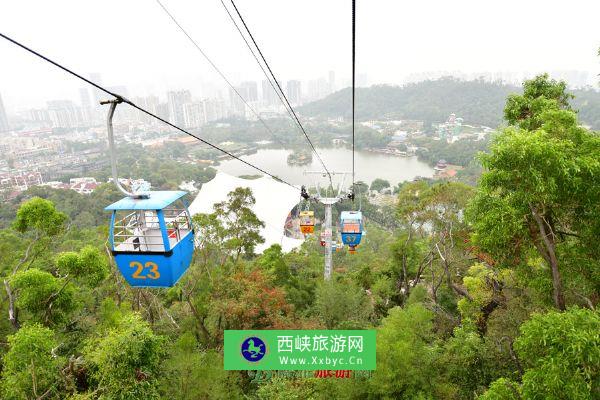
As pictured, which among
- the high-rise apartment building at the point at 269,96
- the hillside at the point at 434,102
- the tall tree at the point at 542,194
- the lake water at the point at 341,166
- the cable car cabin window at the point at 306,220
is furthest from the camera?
the high-rise apartment building at the point at 269,96

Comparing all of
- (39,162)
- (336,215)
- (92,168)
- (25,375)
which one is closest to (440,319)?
(25,375)

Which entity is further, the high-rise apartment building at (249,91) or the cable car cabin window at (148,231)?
the high-rise apartment building at (249,91)

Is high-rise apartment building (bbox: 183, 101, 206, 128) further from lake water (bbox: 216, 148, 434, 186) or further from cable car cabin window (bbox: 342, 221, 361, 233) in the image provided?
cable car cabin window (bbox: 342, 221, 361, 233)

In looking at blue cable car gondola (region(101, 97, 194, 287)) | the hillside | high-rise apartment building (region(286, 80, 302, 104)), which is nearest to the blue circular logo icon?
blue cable car gondola (region(101, 97, 194, 287))

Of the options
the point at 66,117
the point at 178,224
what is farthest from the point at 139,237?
the point at 66,117

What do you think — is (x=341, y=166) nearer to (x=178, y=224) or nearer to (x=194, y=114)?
(x=194, y=114)

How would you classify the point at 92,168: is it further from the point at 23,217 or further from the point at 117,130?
the point at 23,217

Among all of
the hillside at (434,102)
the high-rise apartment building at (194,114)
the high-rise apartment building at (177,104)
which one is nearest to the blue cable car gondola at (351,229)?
the hillside at (434,102)

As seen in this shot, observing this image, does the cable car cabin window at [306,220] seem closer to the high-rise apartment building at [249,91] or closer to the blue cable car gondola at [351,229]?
the blue cable car gondola at [351,229]
